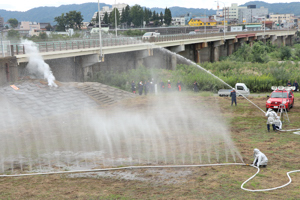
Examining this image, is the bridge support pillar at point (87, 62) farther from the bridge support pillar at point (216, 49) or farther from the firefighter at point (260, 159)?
the bridge support pillar at point (216, 49)

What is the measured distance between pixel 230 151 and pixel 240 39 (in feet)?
305

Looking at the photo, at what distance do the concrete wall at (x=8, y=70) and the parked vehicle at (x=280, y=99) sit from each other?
64.6ft

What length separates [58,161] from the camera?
1519 centimetres

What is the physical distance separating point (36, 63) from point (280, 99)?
20.4 m

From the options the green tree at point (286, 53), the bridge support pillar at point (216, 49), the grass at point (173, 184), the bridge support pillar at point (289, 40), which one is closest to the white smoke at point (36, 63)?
the grass at point (173, 184)

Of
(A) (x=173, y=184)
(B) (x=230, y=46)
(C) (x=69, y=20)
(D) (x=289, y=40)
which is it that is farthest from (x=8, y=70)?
(D) (x=289, y=40)

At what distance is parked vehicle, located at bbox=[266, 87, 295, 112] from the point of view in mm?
24438

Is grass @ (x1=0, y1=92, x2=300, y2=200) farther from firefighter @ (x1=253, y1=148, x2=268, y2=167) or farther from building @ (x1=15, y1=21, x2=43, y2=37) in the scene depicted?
building @ (x1=15, y1=21, x2=43, y2=37)

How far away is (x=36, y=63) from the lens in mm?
31125

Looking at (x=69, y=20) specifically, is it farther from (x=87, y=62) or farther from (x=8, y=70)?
(x=8, y=70)

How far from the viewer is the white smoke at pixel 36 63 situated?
30.3 metres

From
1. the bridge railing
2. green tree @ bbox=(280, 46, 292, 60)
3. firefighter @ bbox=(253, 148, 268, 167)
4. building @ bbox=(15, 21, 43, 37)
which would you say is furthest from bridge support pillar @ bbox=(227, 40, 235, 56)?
firefighter @ bbox=(253, 148, 268, 167)

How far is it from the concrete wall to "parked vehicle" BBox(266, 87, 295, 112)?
1969cm

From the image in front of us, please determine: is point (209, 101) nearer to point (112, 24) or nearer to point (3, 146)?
point (3, 146)
